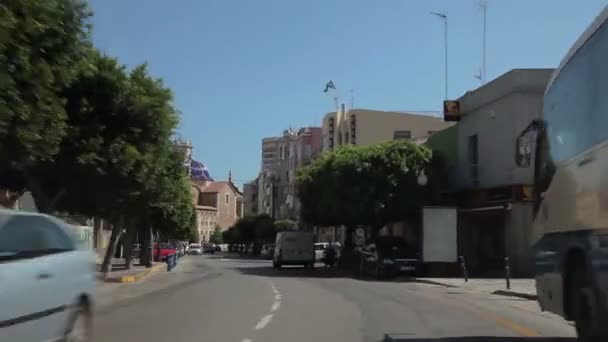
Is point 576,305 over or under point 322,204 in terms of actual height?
under

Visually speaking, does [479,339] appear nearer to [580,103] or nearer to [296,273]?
[580,103]

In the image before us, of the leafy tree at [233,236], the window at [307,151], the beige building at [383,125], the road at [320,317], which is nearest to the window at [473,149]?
the road at [320,317]

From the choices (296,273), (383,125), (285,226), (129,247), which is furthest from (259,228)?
(129,247)

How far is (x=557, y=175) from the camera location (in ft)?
34.7

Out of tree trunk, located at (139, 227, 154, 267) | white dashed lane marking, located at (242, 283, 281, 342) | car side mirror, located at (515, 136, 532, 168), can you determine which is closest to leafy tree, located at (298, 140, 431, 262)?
tree trunk, located at (139, 227, 154, 267)

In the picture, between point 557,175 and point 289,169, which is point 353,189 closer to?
point 557,175

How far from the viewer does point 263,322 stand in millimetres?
14469

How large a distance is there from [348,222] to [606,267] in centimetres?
3431

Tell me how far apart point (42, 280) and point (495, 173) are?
105ft

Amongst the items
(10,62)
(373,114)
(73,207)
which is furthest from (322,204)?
(373,114)

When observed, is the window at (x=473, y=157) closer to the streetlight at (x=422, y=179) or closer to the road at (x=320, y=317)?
the streetlight at (x=422, y=179)

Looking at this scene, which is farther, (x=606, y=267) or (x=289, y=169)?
(x=289, y=169)

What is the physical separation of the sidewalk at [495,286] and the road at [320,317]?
934 mm

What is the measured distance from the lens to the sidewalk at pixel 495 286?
77.4ft
